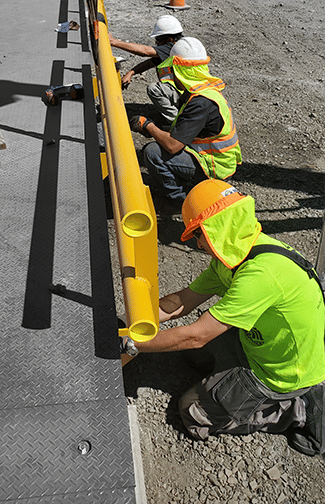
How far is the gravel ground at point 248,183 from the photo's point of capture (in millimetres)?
2742

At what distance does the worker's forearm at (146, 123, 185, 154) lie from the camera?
4281 millimetres

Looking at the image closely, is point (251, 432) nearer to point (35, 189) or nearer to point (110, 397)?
point (110, 397)

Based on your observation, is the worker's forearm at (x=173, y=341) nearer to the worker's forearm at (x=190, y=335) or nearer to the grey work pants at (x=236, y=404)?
the worker's forearm at (x=190, y=335)

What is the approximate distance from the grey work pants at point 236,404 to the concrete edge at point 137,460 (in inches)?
12.2

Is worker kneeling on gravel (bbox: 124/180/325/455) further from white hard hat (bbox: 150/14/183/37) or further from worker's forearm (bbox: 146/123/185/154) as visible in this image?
white hard hat (bbox: 150/14/183/37)

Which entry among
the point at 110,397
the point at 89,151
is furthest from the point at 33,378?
the point at 89,151

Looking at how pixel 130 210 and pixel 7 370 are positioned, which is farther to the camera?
pixel 7 370

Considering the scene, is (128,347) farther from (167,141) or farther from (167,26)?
(167,26)

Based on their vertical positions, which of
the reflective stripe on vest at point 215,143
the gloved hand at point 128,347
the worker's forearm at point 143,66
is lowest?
the worker's forearm at point 143,66

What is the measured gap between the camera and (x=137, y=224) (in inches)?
66.9

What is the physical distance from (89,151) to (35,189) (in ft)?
1.99

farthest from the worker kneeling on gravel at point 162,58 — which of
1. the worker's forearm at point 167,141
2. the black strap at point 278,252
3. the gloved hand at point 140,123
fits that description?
the black strap at point 278,252

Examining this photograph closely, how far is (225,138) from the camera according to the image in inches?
168

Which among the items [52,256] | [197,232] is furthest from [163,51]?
[197,232]
